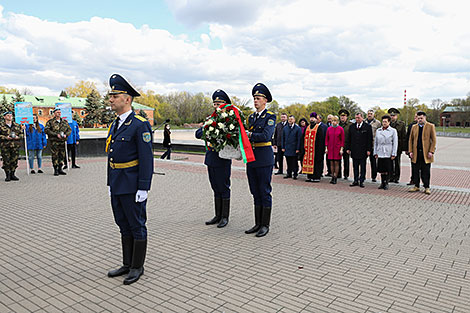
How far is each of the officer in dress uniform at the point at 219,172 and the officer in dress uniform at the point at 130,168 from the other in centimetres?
208

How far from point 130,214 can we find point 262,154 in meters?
2.44

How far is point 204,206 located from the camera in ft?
27.2

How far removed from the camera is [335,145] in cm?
1148

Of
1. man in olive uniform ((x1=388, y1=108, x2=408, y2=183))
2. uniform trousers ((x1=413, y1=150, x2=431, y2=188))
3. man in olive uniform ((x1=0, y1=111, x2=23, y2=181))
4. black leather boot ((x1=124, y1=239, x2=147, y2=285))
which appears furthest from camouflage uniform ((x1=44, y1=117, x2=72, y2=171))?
uniform trousers ((x1=413, y1=150, x2=431, y2=188))

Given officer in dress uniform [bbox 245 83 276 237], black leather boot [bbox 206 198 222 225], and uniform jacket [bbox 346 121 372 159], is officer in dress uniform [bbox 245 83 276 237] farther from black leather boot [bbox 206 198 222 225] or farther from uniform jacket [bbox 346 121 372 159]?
uniform jacket [bbox 346 121 372 159]

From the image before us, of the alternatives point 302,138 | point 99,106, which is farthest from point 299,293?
point 99,106

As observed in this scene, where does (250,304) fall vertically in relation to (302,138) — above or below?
below

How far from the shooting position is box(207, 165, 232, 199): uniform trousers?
6434 mm

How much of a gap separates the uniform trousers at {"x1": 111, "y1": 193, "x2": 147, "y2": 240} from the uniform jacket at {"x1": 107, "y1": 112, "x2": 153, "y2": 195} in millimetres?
100

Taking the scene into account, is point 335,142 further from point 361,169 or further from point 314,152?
point 361,169

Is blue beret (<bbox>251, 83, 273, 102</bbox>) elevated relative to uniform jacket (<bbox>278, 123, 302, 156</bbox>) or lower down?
elevated

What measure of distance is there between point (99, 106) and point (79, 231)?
76802 millimetres

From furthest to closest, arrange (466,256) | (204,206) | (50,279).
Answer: (204,206) < (466,256) < (50,279)

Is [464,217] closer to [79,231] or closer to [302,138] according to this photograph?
[302,138]
